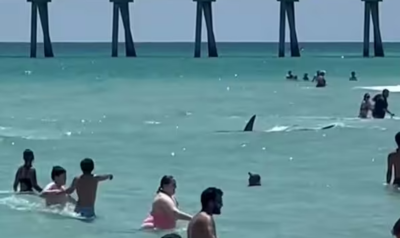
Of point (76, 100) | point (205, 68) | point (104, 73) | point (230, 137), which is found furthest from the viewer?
point (205, 68)

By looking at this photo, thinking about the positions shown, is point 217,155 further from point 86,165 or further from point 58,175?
point 86,165

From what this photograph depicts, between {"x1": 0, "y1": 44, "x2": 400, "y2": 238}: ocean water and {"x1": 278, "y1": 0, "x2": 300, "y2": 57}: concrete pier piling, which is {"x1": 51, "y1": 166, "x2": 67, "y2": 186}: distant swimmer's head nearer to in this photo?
{"x1": 0, "y1": 44, "x2": 400, "y2": 238}: ocean water

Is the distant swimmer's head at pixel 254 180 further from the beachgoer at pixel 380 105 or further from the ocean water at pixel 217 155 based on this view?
the beachgoer at pixel 380 105

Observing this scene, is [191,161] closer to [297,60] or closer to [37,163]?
[37,163]

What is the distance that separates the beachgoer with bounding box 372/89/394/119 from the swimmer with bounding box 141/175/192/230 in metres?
15.7

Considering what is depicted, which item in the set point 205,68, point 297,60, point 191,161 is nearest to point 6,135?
point 191,161

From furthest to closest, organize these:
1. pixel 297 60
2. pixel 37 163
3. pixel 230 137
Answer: pixel 297 60 < pixel 230 137 < pixel 37 163

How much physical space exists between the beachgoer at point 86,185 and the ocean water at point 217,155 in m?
0.24

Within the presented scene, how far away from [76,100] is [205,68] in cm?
3725

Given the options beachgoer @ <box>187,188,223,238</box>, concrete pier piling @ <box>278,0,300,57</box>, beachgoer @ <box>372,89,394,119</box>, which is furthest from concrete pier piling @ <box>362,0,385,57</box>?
beachgoer @ <box>187,188,223,238</box>

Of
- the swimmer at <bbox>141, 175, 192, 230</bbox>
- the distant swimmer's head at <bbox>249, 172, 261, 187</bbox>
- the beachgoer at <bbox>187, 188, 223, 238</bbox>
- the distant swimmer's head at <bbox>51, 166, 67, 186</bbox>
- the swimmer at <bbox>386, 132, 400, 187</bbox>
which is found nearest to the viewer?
the beachgoer at <bbox>187, 188, 223, 238</bbox>

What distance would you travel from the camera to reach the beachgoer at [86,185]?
47.3 feet

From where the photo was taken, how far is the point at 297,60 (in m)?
99.2

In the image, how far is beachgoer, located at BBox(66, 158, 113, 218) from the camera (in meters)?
14.4
